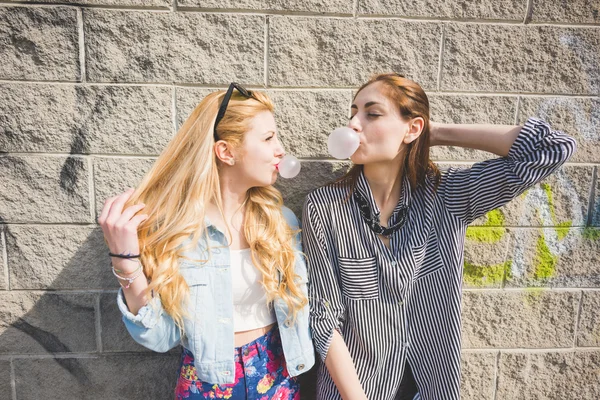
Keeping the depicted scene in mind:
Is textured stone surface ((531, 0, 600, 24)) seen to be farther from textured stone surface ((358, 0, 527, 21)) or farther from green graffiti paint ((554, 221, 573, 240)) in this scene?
green graffiti paint ((554, 221, 573, 240))

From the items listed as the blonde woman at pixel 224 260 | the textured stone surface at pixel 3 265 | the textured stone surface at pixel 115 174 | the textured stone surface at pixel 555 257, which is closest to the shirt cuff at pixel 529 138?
the textured stone surface at pixel 555 257

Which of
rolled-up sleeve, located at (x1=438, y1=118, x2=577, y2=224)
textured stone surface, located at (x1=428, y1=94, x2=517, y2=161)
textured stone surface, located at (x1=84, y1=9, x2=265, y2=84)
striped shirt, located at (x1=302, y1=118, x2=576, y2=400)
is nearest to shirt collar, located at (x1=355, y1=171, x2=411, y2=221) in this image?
striped shirt, located at (x1=302, y1=118, x2=576, y2=400)

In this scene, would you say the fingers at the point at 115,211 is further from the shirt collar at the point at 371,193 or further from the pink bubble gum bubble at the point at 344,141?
the shirt collar at the point at 371,193

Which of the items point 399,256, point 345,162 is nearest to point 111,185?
point 345,162

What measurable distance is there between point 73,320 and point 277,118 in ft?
5.12

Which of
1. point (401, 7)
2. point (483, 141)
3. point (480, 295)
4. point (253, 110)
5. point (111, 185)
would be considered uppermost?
point (401, 7)

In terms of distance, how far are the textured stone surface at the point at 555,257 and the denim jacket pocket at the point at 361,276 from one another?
38.4 inches

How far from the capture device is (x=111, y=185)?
216cm

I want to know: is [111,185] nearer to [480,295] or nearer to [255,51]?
[255,51]

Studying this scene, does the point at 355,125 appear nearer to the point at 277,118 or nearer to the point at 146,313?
the point at 277,118

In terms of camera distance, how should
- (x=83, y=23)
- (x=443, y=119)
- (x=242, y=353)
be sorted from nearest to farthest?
(x=242, y=353) → (x=83, y=23) → (x=443, y=119)

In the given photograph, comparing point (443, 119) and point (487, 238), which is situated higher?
point (443, 119)

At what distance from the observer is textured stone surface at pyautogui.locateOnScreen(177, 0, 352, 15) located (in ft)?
6.79

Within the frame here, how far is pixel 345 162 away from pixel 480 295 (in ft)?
3.57
